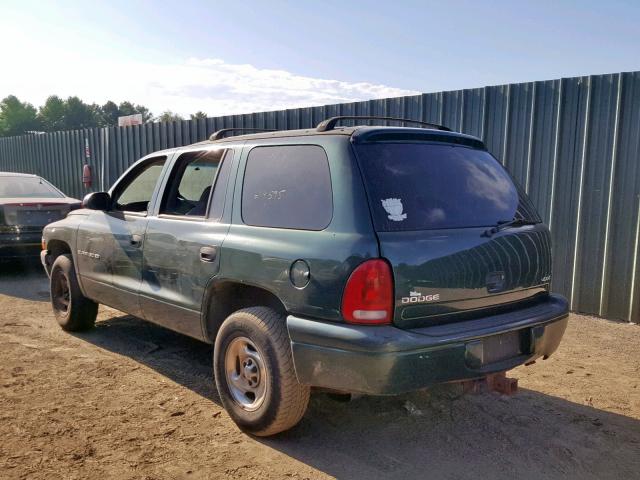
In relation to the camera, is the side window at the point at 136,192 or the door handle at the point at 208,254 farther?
the side window at the point at 136,192

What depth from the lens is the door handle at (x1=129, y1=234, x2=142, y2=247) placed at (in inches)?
165

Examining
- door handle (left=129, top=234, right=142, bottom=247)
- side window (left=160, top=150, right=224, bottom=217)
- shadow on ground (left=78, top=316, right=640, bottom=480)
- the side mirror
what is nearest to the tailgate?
shadow on ground (left=78, top=316, right=640, bottom=480)

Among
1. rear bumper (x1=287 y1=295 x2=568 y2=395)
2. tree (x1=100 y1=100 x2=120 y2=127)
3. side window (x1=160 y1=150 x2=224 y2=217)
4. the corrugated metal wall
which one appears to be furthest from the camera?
tree (x1=100 y1=100 x2=120 y2=127)

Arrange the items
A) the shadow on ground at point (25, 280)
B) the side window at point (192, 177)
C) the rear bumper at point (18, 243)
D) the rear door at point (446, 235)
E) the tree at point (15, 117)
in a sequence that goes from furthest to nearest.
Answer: the tree at point (15, 117)
the rear bumper at point (18, 243)
the shadow on ground at point (25, 280)
the side window at point (192, 177)
the rear door at point (446, 235)

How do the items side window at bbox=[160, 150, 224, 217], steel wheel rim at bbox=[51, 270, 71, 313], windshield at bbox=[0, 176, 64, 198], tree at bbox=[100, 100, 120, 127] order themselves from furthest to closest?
tree at bbox=[100, 100, 120, 127], windshield at bbox=[0, 176, 64, 198], steel wheel rim at bbox=[51, 270, 71, 313], side window at bbox=[160, 150, 224, 217]

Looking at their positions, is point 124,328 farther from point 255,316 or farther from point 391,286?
point 391,286

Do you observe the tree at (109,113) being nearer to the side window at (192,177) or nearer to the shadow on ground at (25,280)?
the shadow on ground at (25,280)

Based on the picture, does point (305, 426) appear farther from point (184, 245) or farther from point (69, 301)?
point (69, 301)

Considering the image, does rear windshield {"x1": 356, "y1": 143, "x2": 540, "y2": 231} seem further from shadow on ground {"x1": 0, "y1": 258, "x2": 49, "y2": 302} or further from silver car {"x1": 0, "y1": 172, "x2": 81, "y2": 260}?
silver car {"x1": 0, "y1": 172, "x2": 81, "y2": 260}

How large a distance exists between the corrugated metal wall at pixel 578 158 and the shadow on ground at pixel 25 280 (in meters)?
5.42

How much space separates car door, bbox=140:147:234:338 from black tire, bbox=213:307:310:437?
0.40 m

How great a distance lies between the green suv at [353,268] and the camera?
106 inches

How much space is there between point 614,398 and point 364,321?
7.83 feet

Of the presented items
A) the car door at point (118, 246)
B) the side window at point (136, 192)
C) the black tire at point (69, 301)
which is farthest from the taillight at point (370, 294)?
the black tire at point (69, 301)
